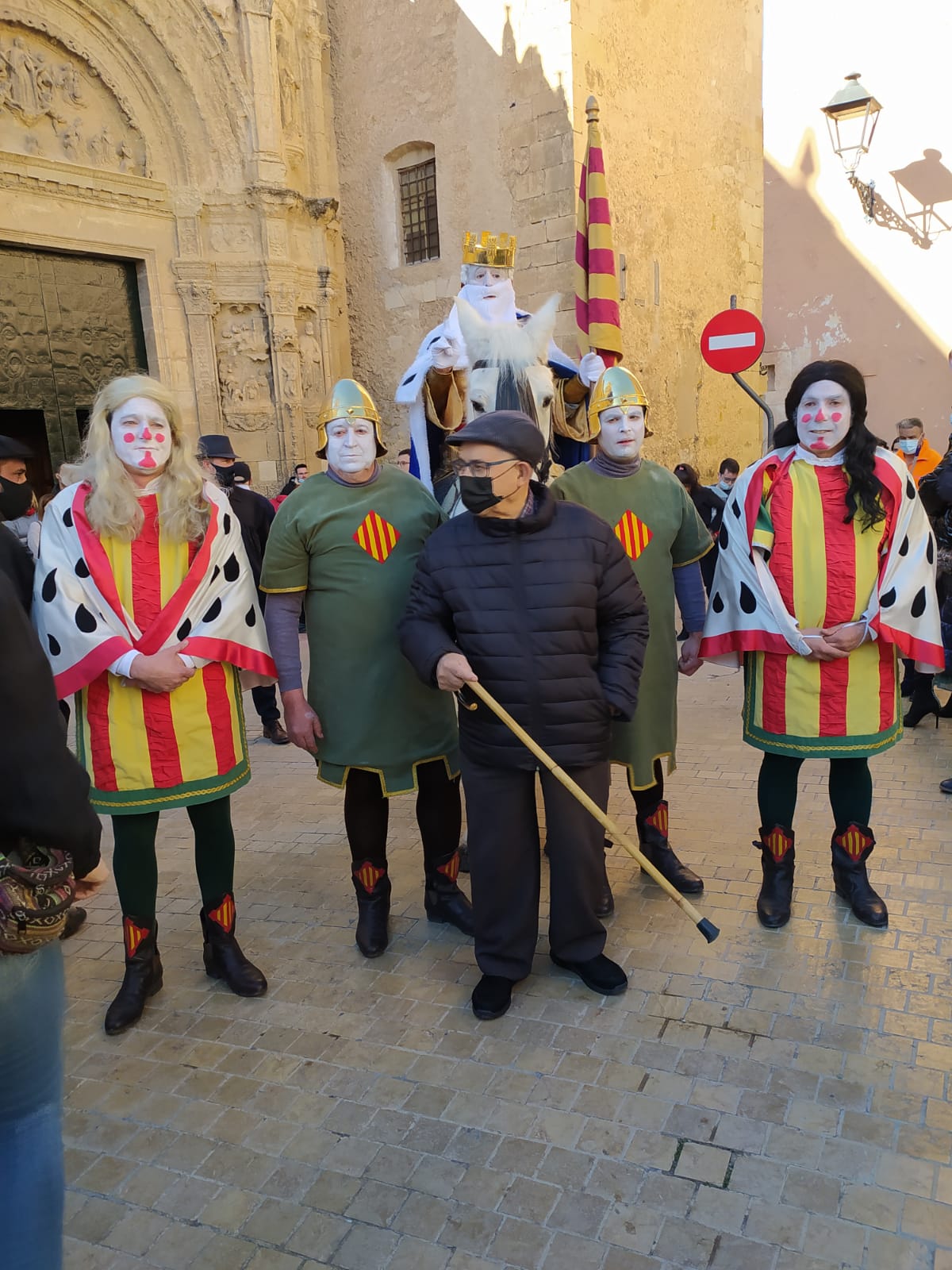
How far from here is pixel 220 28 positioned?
32.7 feet

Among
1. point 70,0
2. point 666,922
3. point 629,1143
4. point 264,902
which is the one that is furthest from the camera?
point 70,0

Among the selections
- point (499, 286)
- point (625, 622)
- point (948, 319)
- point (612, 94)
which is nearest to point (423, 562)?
point (625, 622)

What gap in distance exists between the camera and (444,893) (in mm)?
3488

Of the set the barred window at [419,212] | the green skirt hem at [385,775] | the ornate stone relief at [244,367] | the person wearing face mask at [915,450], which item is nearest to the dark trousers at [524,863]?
the green skirt hem at [385,775]

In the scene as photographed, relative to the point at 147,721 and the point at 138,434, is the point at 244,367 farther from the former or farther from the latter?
the point at 147,721

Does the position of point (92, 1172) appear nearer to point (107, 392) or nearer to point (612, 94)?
point (107, 392)

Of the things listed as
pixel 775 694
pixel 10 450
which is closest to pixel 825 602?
pixel 775 694

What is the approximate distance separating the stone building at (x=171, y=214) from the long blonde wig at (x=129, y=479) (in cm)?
775

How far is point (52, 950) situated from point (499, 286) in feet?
10.5

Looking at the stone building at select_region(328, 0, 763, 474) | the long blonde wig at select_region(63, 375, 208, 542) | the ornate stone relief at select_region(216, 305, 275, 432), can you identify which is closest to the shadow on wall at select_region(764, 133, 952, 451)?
the stone building at select_region(328, 0, 763, 474)

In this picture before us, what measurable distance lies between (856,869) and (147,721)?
8.32 ft

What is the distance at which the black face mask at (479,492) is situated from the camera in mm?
2670

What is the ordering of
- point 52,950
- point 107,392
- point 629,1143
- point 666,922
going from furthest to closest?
point 666,922 → point 107,392 → point 629,1143 → point 52,950

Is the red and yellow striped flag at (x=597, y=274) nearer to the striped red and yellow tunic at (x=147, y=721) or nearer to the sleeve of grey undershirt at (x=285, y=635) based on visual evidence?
the sleeve of grey undershirt at (x=285, y=635)
